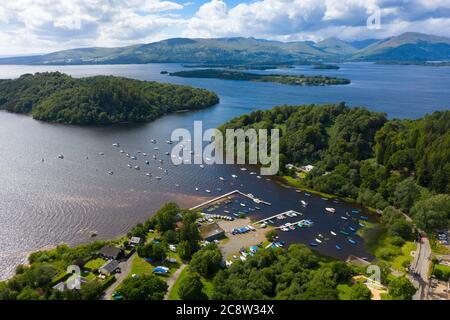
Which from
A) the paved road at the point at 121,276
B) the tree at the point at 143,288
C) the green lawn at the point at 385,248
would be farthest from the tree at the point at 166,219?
the green lawn at the point at 385,248

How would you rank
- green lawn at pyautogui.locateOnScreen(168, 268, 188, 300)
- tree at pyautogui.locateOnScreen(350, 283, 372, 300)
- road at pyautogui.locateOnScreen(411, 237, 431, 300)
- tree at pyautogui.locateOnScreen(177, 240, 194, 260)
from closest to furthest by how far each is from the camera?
tree at pyautogui.locateOnScreen(350, 283, 372, 300) → green lawn at pyautogui.locateOnScreen(168, 268, 188, 300) → road at pyautogui.locateOnScreen(411, 237, 431, 300) → tree at pyautogui.locateOnScreen(177, 240, 194, 260)

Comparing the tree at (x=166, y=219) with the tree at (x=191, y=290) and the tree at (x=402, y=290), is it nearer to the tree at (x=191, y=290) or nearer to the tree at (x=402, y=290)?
the tree at (x=191, y=290)

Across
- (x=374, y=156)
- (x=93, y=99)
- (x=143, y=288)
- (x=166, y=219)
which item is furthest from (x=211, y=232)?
(x=93, y=99)

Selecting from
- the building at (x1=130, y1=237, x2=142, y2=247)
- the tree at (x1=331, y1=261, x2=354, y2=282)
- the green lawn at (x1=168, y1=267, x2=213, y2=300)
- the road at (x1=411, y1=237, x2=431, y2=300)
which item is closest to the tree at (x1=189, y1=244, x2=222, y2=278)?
the green lawn at (x1=168, y1=267, x2=213, y2=300)

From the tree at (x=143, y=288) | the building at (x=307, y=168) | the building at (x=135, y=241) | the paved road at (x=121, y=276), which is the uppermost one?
the building at (x=307, y=168)

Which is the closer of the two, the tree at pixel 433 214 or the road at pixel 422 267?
the road at pixel 422 267

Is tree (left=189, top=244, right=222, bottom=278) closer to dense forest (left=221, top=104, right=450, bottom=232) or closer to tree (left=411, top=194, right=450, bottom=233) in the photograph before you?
tree (left=411, top=194, right=450, bottom=233)
